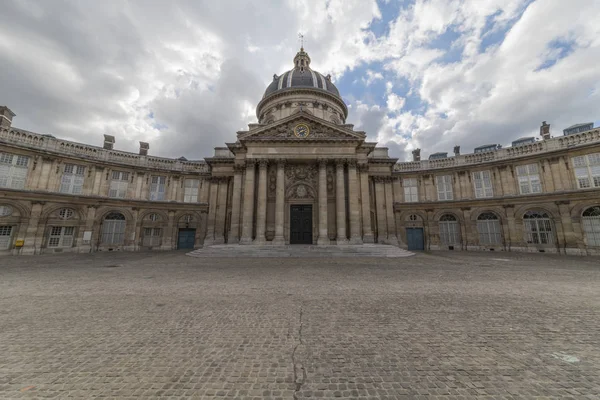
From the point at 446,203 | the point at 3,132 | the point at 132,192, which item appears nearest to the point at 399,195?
the point at 446,203

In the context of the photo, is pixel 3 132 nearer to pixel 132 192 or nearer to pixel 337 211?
pixel 132 192

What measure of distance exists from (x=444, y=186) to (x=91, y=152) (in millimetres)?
38461

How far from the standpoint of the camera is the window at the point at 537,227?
20797 mm

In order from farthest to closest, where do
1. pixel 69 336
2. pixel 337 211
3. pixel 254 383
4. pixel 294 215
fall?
pixel 294 215, pixel 337 211, pixel 69 336, pixel 254 383

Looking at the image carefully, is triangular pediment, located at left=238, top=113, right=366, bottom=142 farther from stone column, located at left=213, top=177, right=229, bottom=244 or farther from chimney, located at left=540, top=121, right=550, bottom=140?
chimney, located at left=540, top=121, right=550, bottom=140

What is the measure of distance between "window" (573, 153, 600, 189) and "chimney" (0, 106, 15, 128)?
50.1 meters

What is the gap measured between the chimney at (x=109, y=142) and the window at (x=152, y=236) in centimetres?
1063

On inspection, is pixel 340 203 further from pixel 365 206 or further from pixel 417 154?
pixel 417 154

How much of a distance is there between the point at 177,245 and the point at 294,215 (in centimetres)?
1445

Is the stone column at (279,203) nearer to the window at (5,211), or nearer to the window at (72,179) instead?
the window at (72,179)

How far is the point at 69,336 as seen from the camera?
Result: 409 centimetres

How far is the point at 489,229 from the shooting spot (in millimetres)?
23516

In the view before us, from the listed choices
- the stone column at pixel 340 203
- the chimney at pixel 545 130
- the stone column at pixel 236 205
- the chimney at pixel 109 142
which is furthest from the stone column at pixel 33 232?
the chimney at pixel 545 130

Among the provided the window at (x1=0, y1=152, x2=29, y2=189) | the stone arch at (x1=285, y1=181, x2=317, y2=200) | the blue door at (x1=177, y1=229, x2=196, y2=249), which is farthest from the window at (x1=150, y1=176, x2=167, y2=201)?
the stone arch at (x1=285, y1=181, x2=317, y2=200)
